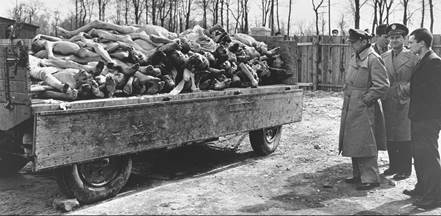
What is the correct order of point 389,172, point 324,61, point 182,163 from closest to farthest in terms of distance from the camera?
point 389,172 → point 182,163 → point 324,61

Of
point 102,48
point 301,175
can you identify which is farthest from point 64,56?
point 301,175

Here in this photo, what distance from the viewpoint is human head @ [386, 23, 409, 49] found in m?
6.32

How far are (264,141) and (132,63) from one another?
2845mm

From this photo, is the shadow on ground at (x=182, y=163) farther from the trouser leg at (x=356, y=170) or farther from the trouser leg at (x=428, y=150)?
the trouser leg at (x=428, y=150)

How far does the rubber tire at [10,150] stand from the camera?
5145mm

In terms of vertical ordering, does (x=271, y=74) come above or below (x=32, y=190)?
above

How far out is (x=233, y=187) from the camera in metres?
5.95

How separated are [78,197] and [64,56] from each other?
1862 millimetres

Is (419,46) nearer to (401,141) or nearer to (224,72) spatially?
(401,141)

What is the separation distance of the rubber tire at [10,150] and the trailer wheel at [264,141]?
11.3 feet

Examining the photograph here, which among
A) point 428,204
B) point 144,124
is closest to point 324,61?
point 428,204

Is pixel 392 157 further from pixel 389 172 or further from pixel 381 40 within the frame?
pixel 381 40

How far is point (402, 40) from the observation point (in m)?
6.44

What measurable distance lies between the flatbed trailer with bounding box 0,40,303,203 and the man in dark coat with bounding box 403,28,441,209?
7.86 ft
